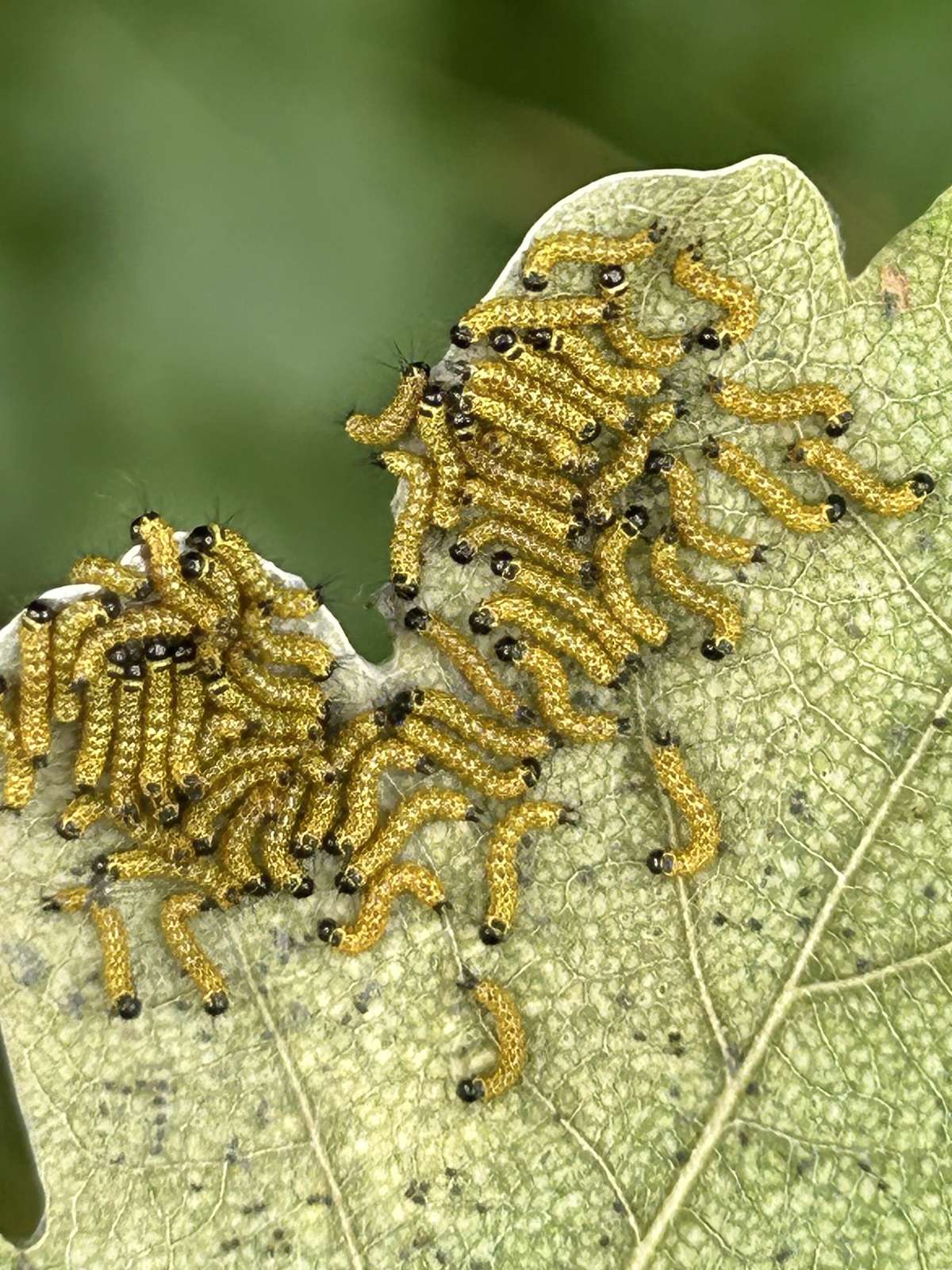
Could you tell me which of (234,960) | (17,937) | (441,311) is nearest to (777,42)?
(441,311)

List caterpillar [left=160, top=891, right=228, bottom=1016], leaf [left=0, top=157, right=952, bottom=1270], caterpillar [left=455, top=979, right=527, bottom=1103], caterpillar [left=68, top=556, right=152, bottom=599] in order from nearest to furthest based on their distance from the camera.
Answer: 1. leaf [left=0, top=157, right=952, bottom=1270]
2. caterpillar [left=455, top=979, right=527, bottom=1103]
3. caterpillar [left=160, top=891, right=228, bottom=1016]
4. caterpillar [left=68, top=556, right=152, bottom=599]

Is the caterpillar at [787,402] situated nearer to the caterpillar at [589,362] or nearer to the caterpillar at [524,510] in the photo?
the caterpillar at [589,362]

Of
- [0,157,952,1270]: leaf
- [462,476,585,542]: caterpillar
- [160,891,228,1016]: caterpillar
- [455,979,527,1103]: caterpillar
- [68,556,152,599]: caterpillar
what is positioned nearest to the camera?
[0,157,952,1270]: leaf

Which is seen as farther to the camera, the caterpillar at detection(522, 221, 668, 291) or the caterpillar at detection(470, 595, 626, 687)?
the caterpillar at detection(470, 595, 626, 687)

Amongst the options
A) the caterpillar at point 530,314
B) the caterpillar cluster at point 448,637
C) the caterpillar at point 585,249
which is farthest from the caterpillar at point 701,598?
the caterpillar at point 585,249

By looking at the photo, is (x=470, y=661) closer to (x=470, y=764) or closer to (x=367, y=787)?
(x=470, y=764)

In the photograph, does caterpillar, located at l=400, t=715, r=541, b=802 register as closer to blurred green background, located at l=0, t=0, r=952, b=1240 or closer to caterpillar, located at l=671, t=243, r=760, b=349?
blurred green background, located at l=0, t=0, r=952, b=1240

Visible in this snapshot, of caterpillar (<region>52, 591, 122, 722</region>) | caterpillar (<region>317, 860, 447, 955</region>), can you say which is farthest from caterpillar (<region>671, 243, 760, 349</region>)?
caterpillar (<region>52, 591, 122, 722</region>)

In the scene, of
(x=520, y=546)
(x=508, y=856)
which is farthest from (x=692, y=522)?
(x=508, y=856)
